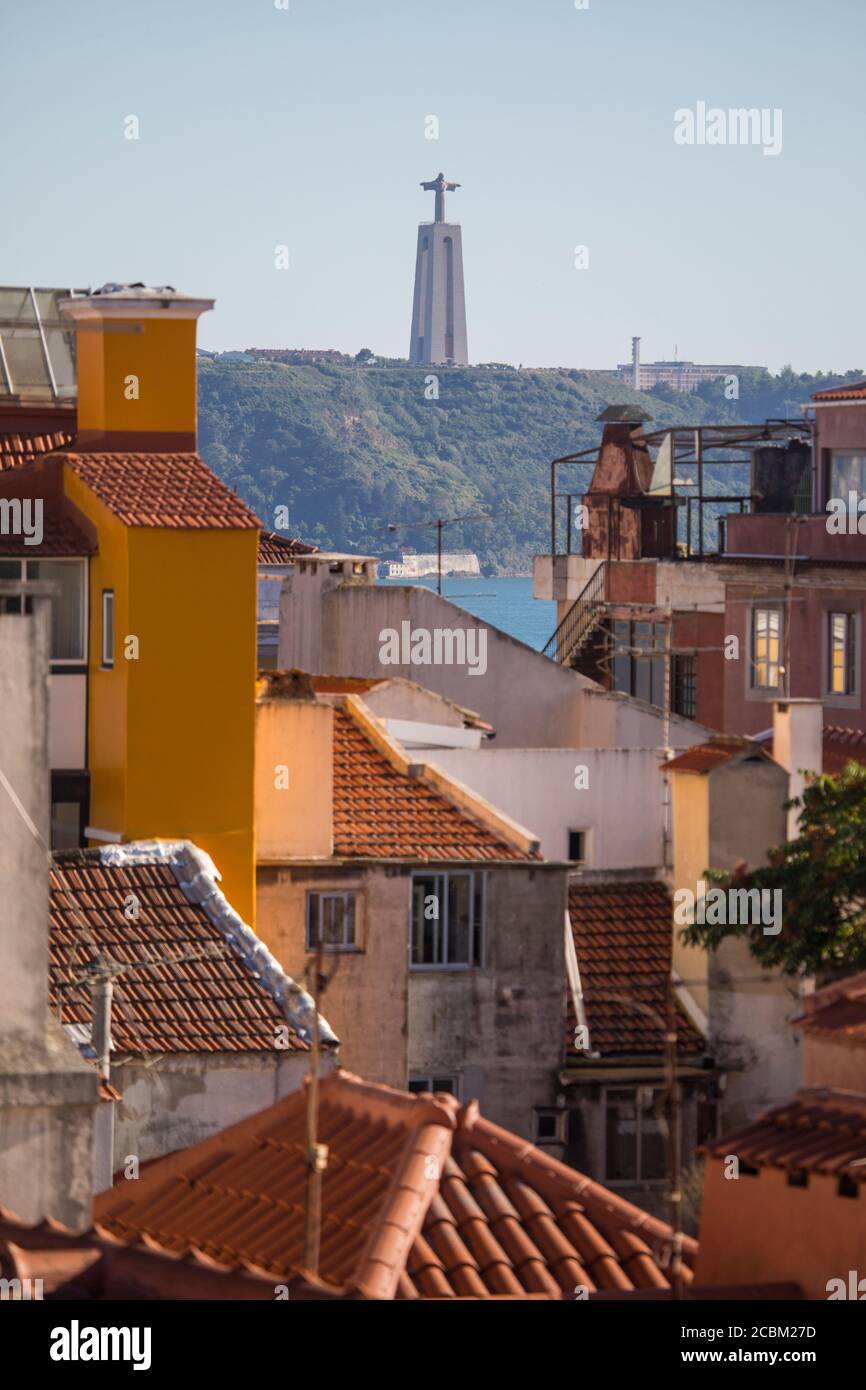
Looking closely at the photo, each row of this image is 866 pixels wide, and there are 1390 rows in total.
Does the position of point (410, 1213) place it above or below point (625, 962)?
above

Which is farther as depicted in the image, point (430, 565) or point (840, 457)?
point (430, 565)

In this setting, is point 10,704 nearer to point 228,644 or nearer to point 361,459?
point 228,644

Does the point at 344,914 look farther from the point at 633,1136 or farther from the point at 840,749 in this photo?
the point at 840,749

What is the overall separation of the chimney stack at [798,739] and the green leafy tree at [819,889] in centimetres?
419

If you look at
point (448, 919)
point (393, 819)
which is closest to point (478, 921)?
point (448, 919)

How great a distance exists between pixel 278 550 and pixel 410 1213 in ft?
149

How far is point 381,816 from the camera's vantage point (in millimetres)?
36969

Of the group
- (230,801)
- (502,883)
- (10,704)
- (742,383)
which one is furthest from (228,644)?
(742,383)

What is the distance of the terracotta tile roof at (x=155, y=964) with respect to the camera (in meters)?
28.8

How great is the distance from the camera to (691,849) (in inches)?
1519

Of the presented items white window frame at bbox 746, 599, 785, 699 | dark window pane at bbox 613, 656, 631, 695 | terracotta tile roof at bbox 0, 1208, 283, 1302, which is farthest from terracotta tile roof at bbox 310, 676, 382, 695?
terracotta tile roof at bbox 0, 1208, 283, 1302

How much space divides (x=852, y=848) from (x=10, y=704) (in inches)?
572

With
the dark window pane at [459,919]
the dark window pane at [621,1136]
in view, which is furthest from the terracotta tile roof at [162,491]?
the dark window pane at [621,1136]
